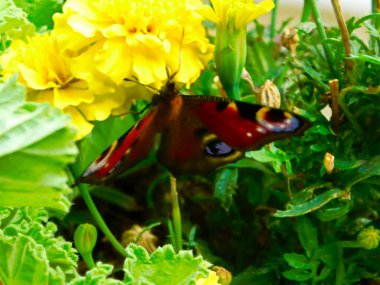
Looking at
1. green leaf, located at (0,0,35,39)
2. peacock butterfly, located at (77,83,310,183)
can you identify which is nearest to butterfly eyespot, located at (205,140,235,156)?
peacock butterfly, located at (77,83,310,183)

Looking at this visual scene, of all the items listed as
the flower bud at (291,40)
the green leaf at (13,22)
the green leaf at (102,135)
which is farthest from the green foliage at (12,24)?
the flower bud at (291,40)

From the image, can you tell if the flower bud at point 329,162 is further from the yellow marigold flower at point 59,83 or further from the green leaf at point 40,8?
the green leaf at point 40,8

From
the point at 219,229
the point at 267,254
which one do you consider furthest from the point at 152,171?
the point at 267,254

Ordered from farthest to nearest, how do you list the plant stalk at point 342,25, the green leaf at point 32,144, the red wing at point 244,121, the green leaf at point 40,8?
the green leaf at point 40,8
the plant stalk at point 342,25
the red wing at point 244,121
the green leaf at point 32,144

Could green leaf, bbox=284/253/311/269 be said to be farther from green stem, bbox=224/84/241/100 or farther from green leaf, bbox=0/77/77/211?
green leaf, bbox=0/77/77/211

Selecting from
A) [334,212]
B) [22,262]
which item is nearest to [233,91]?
[334,212]

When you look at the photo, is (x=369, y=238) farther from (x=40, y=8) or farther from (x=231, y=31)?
(x=40, y=8)

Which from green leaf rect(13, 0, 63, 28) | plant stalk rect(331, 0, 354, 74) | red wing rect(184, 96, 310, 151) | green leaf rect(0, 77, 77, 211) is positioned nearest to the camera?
green leaf rect(0, 77, 77, 211)
